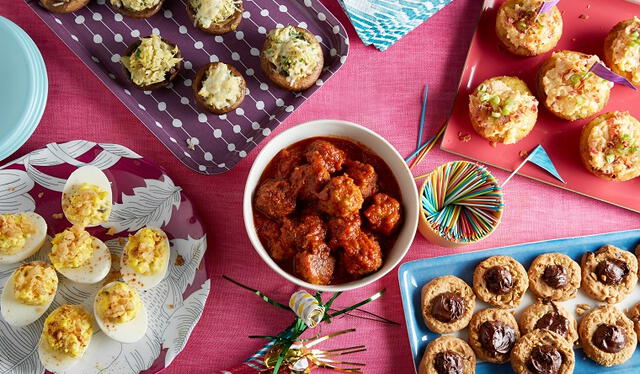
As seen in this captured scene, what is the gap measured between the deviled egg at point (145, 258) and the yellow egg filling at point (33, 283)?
0.36m

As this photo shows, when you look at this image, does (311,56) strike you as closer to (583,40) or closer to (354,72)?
(354,72)

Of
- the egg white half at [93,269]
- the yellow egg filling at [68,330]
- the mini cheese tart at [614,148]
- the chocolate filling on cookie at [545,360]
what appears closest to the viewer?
the yellow egg filling at [68,330]

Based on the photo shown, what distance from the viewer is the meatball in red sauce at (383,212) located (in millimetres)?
2514

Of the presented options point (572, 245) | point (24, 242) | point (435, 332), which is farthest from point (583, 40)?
point (24, 242)

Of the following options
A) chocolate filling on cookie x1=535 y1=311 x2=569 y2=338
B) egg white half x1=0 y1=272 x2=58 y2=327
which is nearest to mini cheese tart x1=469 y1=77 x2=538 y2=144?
chocolate filling on cookie x1=535 y1=311 x2=569 y2=338

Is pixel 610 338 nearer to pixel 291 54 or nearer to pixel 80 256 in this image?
pixel 291 54

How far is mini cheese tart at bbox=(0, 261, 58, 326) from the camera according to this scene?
2684 mm

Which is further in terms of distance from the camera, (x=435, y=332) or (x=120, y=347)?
(x=435, y=332)

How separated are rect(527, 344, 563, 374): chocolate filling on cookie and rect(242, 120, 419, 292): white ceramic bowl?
1056 mm

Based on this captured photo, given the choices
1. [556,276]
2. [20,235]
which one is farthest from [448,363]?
[20,235]

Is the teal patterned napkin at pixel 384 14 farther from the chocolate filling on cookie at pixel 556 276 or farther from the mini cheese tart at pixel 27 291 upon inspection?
the mini cheese tart at pixel 27 291

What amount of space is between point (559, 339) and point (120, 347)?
7.71 ft

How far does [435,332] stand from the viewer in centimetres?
297

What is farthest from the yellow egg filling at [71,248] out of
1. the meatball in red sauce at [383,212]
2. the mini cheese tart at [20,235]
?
the meatball in red sauce at [383,212]
